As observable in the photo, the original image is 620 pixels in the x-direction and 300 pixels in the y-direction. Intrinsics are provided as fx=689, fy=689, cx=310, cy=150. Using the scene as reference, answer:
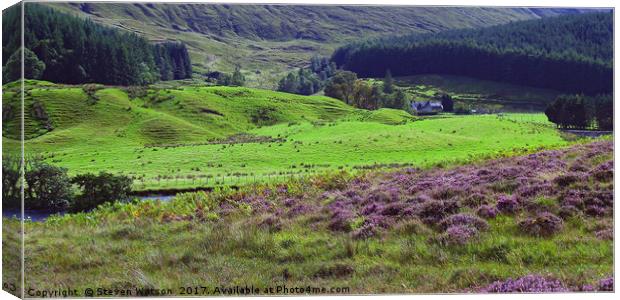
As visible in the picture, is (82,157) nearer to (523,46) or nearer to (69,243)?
(69,243)

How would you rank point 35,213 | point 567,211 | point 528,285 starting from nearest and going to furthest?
1. point 528,285
2. point 35,213
3. point 567,211

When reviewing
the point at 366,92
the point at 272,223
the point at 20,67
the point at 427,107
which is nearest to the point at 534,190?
the point at 427,107

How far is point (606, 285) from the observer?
15.1 m

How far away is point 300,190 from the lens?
17.7m

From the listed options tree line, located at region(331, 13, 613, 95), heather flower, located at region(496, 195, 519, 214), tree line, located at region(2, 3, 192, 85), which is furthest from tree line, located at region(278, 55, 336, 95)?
heather flower, located at region(496, 195, 519, 214)

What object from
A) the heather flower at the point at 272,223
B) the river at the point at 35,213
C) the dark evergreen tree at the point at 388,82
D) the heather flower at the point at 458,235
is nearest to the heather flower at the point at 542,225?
the heather flower at the point at 458,235

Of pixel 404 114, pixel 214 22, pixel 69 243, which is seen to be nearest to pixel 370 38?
pixel 404 114

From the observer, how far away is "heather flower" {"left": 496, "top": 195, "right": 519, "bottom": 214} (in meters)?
16.4

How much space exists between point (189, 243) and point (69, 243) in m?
2.75

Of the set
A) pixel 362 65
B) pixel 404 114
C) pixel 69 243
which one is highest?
pixel 362 65

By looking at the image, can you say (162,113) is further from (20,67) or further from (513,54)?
(513,54)

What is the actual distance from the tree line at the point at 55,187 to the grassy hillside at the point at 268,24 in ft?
12.4

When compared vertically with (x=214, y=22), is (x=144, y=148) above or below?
below

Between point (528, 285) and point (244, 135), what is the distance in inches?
326
